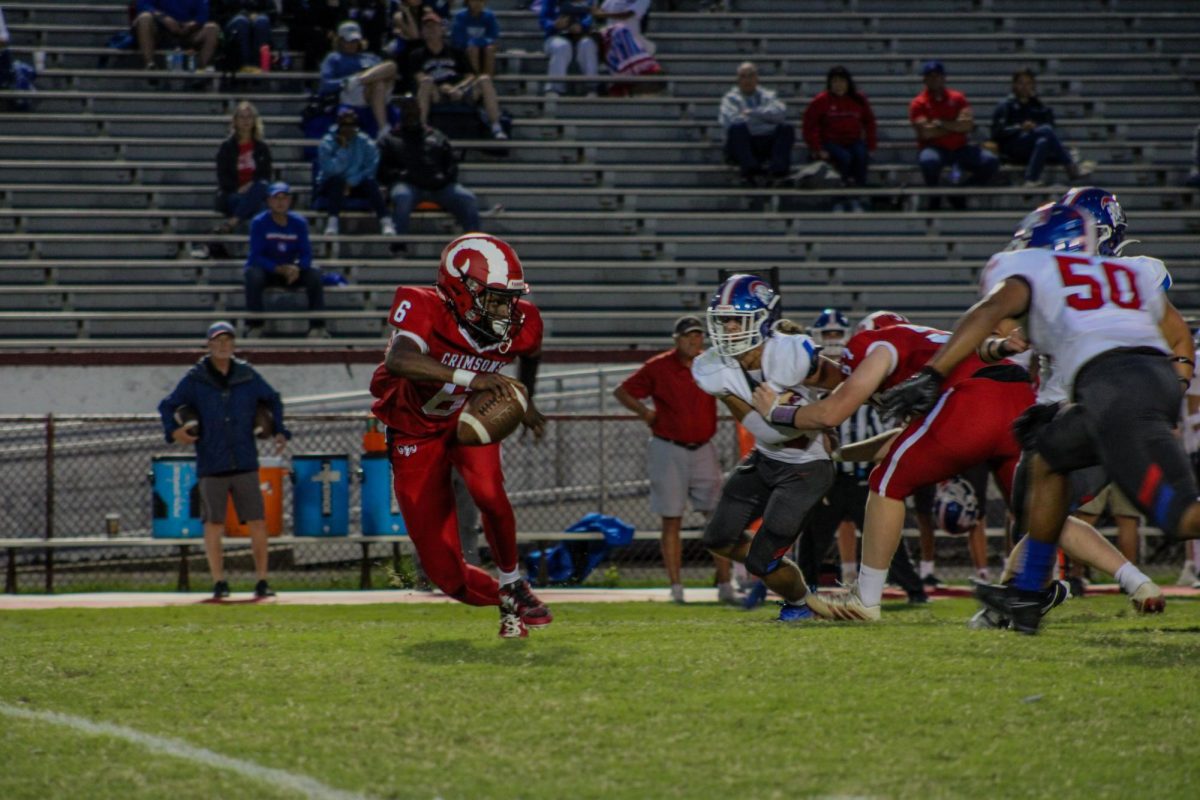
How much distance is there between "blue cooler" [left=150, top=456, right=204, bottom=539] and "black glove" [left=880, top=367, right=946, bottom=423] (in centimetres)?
813

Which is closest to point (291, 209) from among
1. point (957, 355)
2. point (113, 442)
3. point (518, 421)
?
point (113, 442)

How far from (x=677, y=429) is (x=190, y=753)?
7.76 metres

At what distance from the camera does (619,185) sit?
18625 mm

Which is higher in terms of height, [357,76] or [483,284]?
[357,76]

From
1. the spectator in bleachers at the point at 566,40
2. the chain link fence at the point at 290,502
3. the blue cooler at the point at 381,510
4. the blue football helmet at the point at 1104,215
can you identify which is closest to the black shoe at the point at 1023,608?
the blue football helmet at the point at 1104,215

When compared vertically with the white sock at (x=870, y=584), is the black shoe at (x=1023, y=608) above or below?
above

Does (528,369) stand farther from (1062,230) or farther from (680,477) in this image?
(680,477)

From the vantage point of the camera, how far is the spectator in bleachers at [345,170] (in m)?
16.6

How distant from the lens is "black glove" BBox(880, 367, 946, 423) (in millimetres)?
6164

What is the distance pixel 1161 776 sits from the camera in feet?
14.3

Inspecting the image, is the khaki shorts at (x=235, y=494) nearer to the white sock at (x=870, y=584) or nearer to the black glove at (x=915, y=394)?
the white sock at (x=870, y=584)

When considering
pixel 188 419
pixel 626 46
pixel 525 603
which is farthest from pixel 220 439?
pixel 626 46

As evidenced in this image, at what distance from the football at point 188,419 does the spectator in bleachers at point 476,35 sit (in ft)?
24.7

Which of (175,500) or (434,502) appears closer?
(434,502)
